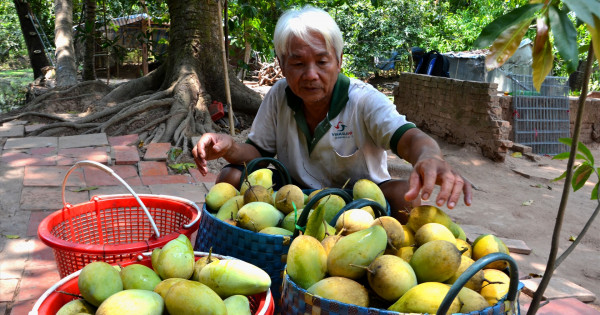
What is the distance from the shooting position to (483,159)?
6.64 metres

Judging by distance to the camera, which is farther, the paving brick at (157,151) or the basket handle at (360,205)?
the paving brick at (157,151)

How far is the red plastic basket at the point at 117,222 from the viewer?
6.32 ft

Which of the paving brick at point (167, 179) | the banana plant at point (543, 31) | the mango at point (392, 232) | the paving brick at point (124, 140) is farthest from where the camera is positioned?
the paving brick at point (124, 140)

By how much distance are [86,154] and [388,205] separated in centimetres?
341

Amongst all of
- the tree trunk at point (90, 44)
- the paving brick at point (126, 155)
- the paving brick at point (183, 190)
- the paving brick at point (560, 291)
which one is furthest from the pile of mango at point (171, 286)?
the tree trunk at point (90, 44)

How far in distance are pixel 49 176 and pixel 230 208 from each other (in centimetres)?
263

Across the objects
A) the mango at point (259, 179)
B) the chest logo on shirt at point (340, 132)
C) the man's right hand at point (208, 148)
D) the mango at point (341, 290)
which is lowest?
the mango at point (341, 290)

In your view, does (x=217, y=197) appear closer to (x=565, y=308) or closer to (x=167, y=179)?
(x=565, y=308)

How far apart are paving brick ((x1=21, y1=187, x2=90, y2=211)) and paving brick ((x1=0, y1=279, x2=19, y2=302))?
101cm

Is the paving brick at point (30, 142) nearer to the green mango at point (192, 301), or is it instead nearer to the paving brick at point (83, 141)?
the paving brick at point (83, 141)

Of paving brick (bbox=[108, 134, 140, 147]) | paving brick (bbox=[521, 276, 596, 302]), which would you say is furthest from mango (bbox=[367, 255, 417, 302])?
paving brick (bbox=[108, 134, 140, 147])

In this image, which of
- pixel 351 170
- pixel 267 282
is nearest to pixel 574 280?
pixel 351 170

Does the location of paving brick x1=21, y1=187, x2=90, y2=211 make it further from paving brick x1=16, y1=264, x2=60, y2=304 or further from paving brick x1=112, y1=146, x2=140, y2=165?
paving brick x1=16, y1=264, x2=60, y2=304

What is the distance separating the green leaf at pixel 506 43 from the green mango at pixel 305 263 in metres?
0.70
